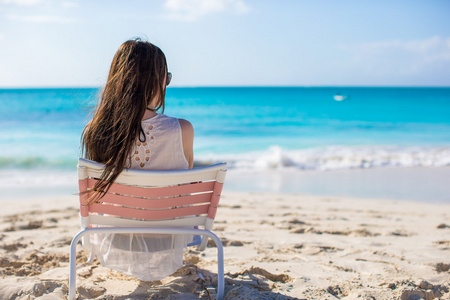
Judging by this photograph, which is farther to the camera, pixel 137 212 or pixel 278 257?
pixel 278 257

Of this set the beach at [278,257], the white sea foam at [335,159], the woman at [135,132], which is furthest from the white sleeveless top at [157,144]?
the white sea foam at [335,159]

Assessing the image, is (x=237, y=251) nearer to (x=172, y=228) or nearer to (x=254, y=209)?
(x=172, y=228)

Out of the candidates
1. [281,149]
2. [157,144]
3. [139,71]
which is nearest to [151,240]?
[157,144]

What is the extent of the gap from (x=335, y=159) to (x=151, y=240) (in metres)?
9.05

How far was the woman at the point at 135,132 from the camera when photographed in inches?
80.7

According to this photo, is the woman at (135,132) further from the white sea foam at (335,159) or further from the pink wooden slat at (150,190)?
the white sea foam at (335,159)

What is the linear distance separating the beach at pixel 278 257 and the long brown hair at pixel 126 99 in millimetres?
894

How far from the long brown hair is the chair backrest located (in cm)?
7

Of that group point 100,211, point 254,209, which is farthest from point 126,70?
point 254,209

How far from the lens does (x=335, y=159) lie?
10711 mm

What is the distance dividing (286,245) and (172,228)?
1.72m

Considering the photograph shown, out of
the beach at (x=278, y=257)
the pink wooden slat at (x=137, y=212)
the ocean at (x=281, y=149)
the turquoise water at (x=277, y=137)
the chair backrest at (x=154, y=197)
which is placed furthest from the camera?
the turquoise water at (x=277, y=137)

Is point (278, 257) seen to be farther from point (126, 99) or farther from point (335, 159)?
point (335, 159)

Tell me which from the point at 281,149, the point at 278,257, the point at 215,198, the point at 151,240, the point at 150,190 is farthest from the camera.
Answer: the point at 281,149
